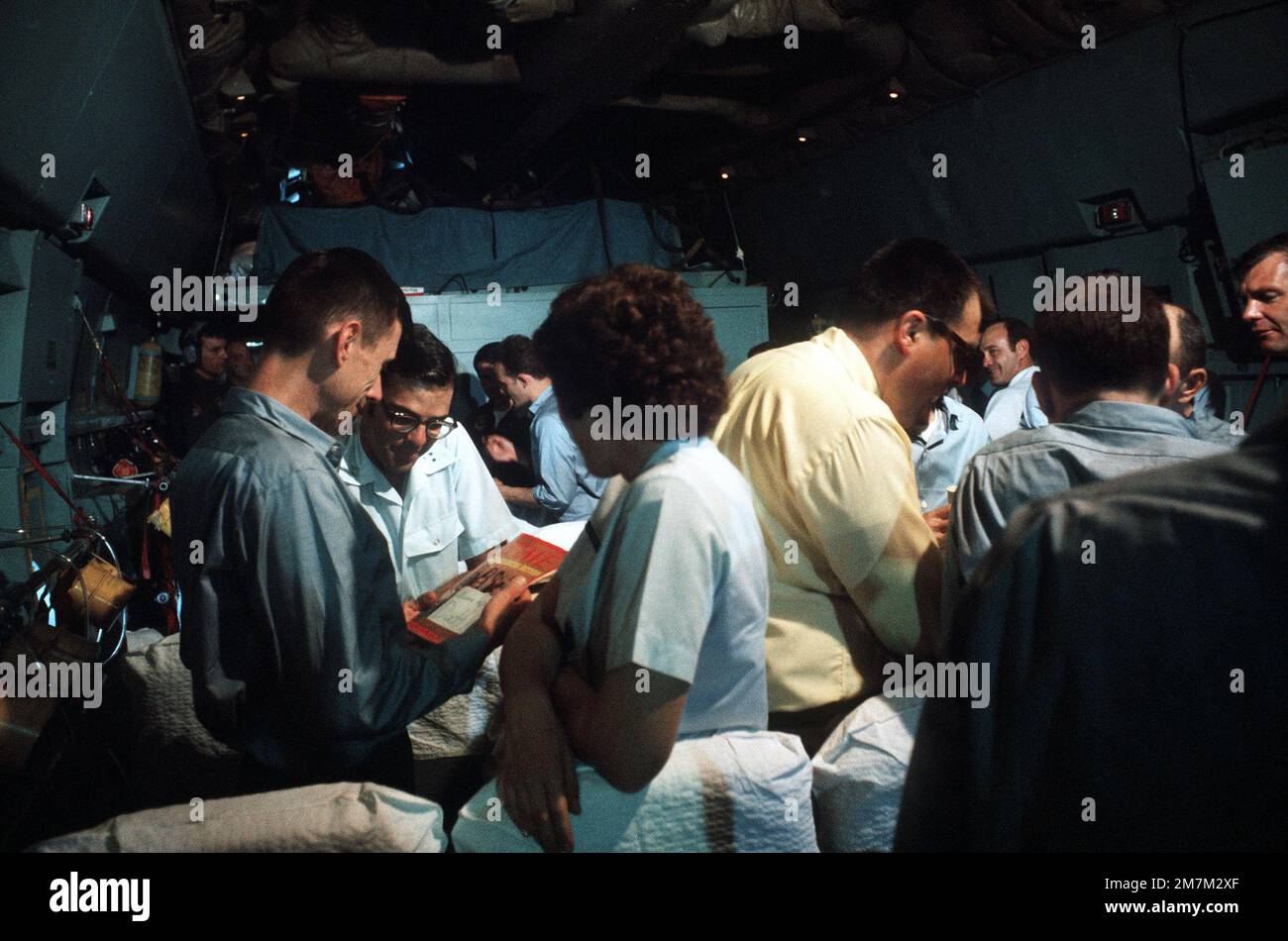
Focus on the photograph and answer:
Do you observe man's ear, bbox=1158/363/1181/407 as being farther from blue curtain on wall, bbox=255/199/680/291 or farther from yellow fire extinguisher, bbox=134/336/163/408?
yellow fire extinguisher, bbox=134/336/163/408

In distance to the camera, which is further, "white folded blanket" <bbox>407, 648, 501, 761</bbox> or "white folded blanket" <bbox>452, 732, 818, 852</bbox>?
"white folded blanket" <bbox>407, 648, 501, 761</bbox>

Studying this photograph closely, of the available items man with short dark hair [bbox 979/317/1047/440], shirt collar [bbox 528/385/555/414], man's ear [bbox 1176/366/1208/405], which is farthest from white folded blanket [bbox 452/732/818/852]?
man with short dark hair [bbox 979/317/1047/440]

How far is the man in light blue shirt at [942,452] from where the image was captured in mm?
3709

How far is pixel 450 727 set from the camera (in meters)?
2.31

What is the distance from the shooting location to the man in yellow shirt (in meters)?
1.60

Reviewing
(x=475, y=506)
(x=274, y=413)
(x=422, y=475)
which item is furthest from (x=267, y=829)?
(x=475, y=506)

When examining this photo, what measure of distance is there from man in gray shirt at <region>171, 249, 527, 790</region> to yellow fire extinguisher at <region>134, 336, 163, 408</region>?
19.9 feet

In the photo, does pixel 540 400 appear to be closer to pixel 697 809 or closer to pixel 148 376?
pixel 697 809

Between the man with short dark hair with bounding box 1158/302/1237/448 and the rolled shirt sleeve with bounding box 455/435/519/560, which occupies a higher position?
the man with short dark hair with bounding box 1158/302/1237/448

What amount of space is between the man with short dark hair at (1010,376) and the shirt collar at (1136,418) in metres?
2.87

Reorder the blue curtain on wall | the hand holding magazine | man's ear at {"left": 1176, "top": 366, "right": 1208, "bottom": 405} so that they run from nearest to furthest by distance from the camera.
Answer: the hand holding magazine
man's ear at {"left": 1176, "top": 366, "right": 1208, "bottom": 405}
the blue curtain on wall
